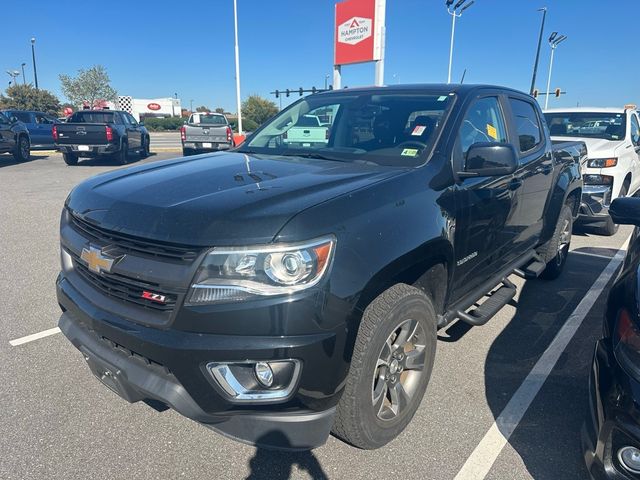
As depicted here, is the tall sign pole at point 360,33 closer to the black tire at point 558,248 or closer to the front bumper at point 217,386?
the black tire at point 558,248

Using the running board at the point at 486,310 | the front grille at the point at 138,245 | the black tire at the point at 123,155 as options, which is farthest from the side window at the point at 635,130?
the black tire at the point at 123,155

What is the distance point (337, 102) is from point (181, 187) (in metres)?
1.82

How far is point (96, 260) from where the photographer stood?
215 cm

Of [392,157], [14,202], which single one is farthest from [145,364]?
[14,202]

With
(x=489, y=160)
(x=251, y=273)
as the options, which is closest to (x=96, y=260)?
(x=251, y=273)

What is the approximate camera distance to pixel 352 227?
1.99 m

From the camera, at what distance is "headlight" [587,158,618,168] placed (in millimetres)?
6738

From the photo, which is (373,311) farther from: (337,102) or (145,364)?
(337,102)

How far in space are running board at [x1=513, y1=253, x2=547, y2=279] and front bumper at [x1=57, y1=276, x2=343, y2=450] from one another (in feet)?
8.80

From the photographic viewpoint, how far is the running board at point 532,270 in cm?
405

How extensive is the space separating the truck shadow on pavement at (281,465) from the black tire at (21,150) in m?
16.8

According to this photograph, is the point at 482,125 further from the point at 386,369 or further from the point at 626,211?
the point at 386,369

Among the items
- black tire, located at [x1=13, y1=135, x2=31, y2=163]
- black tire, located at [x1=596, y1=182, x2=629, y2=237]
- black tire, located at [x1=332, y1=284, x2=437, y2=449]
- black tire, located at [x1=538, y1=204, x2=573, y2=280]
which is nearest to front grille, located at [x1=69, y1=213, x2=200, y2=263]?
black tire, located at [x1=332, y1=284, x2=437, y2=449]

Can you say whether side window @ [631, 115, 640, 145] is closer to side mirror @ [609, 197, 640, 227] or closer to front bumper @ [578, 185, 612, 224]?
front bumper @ [578, 185, 612, 224]
